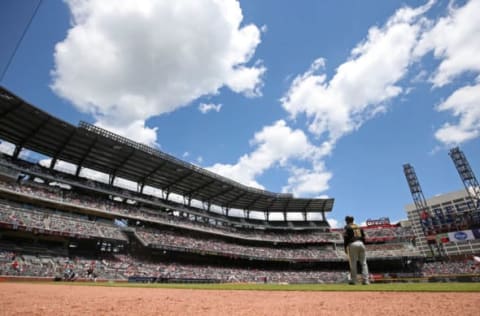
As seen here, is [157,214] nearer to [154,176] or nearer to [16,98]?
[154,176]

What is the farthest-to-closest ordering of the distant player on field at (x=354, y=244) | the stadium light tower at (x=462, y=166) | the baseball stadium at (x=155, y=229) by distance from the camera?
the stadium light tower at (x=462, y=166), the baseball stadium at (x=155, y=229), the distant player on field at (x=354, y=244)

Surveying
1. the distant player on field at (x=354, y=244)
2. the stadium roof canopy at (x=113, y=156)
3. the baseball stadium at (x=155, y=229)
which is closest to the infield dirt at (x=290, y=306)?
the distant player on field at (x=354, y=244)

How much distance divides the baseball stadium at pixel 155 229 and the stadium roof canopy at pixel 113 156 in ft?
0.47

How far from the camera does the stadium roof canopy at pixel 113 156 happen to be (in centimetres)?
2881

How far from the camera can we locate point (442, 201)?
407 feet

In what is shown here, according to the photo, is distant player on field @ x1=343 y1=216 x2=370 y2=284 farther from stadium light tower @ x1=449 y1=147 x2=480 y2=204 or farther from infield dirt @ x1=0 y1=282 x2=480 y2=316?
stadium light tower @ x1=449 y1=147 x2=480 y2=204

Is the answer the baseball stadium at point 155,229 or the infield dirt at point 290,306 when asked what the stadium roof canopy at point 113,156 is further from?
the infield dirt at point 290,306

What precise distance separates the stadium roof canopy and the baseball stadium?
0.14m

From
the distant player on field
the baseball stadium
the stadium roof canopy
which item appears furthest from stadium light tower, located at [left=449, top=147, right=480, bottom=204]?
the distant player on field

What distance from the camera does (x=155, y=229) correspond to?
130 feet

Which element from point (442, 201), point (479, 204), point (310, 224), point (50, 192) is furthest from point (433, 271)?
point (442, 201)

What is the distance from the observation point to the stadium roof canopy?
1134 inches

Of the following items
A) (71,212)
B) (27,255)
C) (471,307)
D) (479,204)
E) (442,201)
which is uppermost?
(442,201)

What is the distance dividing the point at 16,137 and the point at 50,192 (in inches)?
281
